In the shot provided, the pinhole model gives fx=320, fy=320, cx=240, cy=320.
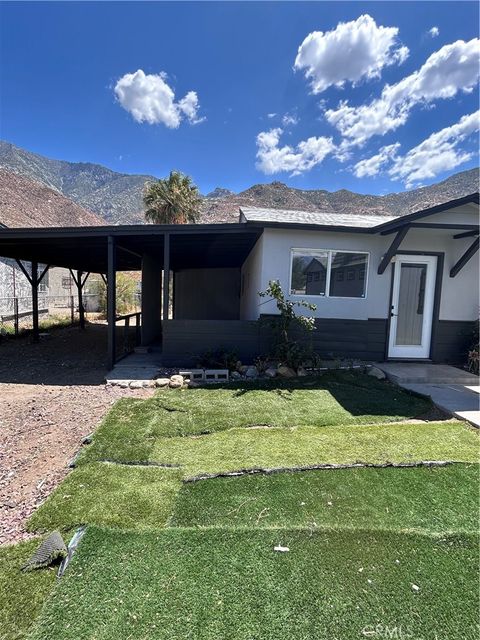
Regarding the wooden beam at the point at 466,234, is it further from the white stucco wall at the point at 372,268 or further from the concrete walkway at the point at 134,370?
the concrete walkway at the point at 134,370

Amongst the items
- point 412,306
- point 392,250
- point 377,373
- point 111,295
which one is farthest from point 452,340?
point 111,295

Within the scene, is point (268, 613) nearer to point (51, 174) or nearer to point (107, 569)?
point (107, 569)

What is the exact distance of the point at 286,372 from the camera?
6.30 m

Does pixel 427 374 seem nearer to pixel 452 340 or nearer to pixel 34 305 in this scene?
pixel 452 340

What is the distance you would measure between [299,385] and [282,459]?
2671 mm

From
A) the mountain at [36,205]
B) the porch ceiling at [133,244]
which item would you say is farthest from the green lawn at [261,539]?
the mountain at [36,205]

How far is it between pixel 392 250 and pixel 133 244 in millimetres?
6138

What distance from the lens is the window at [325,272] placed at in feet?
22.5

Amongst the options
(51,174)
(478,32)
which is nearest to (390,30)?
(478,32)

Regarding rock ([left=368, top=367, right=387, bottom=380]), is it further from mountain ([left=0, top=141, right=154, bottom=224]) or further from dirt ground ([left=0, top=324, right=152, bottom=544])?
mountain ([left=0, top=141, right=154, bottom=224])

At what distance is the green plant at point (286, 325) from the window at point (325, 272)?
435 millimetres

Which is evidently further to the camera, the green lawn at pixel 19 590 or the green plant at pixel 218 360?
the green plant at pixel 218 360

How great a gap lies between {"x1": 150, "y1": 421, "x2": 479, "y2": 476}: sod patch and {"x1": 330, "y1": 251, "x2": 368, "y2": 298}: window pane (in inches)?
137

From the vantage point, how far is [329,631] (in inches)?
61.2
